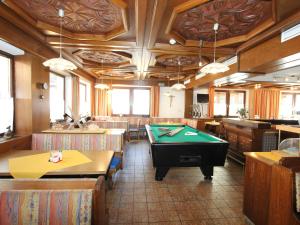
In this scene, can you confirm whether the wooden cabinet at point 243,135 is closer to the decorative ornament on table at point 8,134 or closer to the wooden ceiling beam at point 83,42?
the wooden ceiling beam at point 83,42

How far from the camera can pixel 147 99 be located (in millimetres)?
9258

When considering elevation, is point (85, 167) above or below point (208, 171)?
above

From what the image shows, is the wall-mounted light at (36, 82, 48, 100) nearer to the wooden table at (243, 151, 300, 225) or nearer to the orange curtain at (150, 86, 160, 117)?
the wooden table at (243, 151, 300, 225)

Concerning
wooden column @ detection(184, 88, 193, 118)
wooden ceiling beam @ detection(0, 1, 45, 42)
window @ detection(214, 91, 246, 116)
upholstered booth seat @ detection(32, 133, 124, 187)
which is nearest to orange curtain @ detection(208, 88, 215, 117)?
window @ detection(214, 91, 246, 116)

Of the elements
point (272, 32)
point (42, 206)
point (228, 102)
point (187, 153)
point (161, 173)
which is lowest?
point (161, 173)

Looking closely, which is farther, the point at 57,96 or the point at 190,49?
the point at 57,96

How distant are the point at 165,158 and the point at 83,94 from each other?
579 cm

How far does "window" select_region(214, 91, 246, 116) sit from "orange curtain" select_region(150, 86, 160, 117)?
324cm

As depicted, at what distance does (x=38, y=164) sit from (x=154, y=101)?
7029 mm

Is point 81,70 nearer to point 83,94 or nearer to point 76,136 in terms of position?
point 83,94

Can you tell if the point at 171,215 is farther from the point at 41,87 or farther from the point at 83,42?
the point at 41,87

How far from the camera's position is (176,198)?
116 inches

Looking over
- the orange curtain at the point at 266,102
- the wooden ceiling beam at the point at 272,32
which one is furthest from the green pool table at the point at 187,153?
the orange curtain at the point at 266,102

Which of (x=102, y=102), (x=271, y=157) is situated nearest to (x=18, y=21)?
(x=271, y=157)
